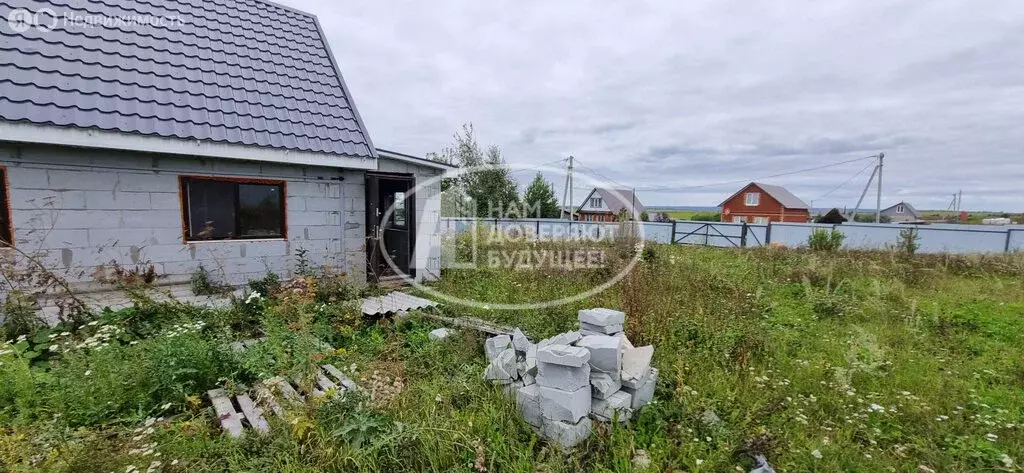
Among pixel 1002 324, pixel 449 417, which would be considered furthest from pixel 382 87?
pixel 1002 324

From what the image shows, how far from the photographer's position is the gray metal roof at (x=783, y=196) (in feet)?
113

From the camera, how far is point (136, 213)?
4891 millimetres

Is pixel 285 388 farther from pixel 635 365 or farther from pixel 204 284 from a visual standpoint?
pixel 204 284

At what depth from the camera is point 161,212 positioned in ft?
16.6

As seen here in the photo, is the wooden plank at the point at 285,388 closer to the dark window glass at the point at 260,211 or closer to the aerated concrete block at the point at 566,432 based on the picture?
the aerated concrete block at the point at 566,432

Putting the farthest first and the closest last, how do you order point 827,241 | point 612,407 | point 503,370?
point 827,241, point 503,370, point 612,407

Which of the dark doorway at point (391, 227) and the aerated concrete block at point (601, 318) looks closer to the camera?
the aerated concrete block at point (601, 318)

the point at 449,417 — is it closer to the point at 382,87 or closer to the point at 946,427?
the point at 946,427

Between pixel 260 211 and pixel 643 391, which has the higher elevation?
pixel 260 211

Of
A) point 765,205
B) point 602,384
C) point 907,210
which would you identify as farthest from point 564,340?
point 907,210

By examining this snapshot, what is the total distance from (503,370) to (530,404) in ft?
1.32

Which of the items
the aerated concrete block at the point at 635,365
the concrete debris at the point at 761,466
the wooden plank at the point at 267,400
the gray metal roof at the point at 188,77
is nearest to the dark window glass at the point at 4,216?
the gray metal roof at the point at 188,77

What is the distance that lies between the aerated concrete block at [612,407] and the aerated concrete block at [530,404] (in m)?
0.39

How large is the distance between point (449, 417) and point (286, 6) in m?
8.68
